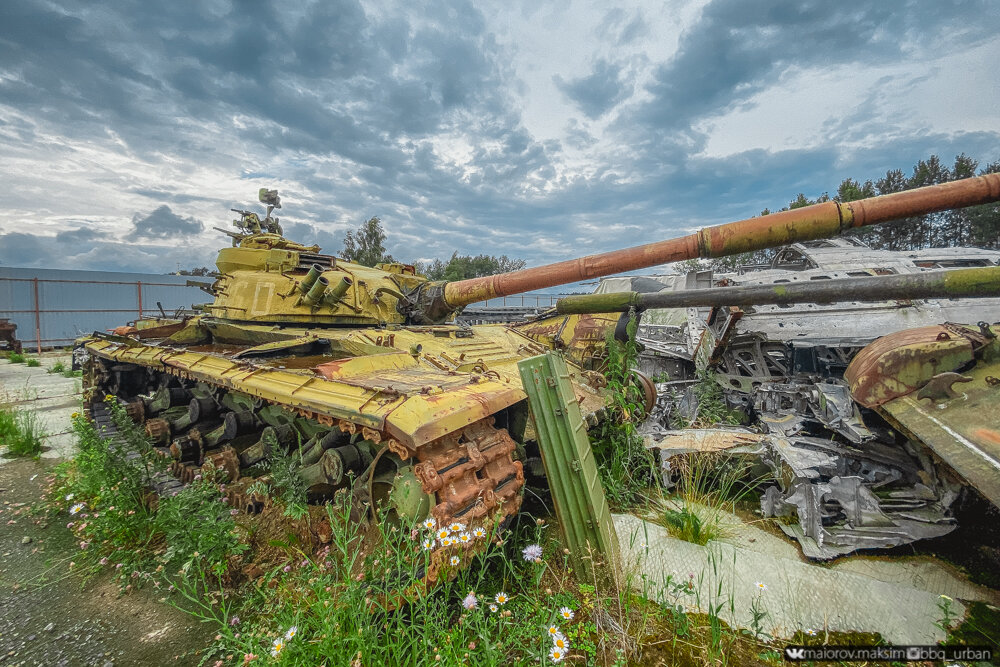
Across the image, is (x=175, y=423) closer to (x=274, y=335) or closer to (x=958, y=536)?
(x=274, y=335)

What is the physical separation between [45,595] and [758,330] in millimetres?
6903

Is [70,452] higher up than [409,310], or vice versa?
[409,310]

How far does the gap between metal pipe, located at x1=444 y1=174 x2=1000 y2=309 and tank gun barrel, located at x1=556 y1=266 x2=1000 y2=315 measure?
235 millimetres

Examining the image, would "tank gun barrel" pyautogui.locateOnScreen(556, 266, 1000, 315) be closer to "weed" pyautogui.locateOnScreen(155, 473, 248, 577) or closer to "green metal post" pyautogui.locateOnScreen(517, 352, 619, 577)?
"green metal post" pyautogui.locateOnScreen(517, 352, 619, 577)

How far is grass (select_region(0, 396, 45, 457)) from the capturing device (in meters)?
5.54

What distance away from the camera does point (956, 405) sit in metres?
2.61

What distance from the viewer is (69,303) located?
16.7 metres

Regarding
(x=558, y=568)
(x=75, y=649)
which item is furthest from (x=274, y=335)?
(x=558, y=568)

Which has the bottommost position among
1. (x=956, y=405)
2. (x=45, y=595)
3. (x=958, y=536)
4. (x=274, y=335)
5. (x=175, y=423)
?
(x=45, y=595)

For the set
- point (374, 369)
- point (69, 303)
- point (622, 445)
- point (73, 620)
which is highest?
point (69, 303)

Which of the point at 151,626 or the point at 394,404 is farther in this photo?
the point at 151,626

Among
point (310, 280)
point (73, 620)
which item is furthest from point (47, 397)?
point (73, 620)

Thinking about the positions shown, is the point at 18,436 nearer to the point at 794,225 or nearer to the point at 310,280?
the point at 310,280

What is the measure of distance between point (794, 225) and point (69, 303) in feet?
74.6
